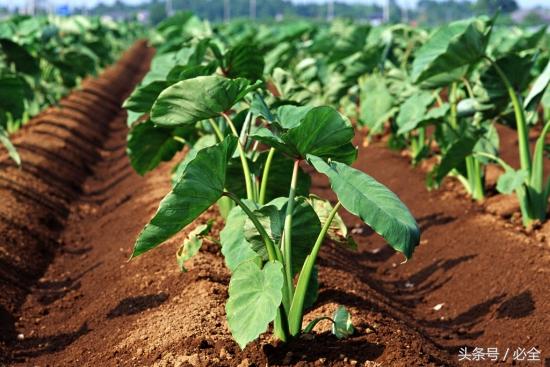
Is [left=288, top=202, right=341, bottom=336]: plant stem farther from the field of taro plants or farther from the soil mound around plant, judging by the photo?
the soil mound around plant

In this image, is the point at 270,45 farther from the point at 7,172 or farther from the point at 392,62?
the point at 7,172

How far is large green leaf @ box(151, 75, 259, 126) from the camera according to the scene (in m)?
3.17

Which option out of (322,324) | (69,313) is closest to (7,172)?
(69,313)

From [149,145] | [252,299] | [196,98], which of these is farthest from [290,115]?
[149,145]

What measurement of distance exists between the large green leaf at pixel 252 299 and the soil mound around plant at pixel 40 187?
4.61ft

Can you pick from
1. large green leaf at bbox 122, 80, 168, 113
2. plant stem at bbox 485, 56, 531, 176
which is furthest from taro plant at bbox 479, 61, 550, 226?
large green leaf at bbox 122, 80, 168, 113

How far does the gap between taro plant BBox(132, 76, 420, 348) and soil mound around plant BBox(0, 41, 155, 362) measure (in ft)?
4.48

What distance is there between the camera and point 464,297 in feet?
14.0

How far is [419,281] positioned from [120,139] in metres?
6.39

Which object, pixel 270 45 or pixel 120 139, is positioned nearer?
pixel 120 139

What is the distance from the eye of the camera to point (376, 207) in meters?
2.48

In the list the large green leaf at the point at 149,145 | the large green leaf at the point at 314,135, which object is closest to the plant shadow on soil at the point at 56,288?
the large green leaf at the point at 149,145

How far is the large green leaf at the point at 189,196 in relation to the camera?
2.65 m

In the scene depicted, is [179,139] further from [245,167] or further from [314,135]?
[314,135]
